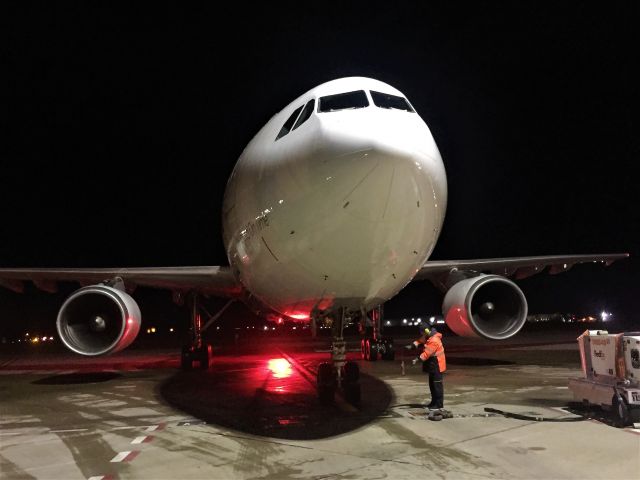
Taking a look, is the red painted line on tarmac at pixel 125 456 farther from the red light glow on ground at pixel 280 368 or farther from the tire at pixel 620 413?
the red light glow on ground at pixel 280 368

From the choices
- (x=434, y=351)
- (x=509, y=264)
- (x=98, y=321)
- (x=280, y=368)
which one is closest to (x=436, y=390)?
(x=434, y=351)

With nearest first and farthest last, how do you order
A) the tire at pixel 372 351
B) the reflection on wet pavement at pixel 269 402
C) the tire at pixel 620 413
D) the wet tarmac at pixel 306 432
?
the wet tarmac at pixel 306 432 → the tire at pixel 620 413 → the reflection on wet pavement at pixel 269 402 → the tire at pixel 372 351

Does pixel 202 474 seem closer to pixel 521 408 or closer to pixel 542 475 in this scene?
pixel 542 475

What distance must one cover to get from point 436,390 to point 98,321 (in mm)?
6444

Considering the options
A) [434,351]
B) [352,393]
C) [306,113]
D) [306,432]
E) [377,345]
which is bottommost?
[306,432]

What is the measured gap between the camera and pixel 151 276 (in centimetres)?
1217

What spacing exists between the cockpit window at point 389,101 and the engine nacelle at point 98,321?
6.33 m

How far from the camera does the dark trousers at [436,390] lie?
7211mm

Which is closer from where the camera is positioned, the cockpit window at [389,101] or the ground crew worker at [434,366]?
the cockpit window at [389,101]

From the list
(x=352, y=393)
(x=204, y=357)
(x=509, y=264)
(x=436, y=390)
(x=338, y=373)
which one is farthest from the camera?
(x=204, y=357)

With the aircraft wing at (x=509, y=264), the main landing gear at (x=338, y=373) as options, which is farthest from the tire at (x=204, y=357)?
the main landing gear at (x=338, y=373)

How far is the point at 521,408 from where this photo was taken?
24.5 feet

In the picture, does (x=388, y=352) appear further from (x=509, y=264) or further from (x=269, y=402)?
(x=269, y=402)

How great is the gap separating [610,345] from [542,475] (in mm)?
3403
